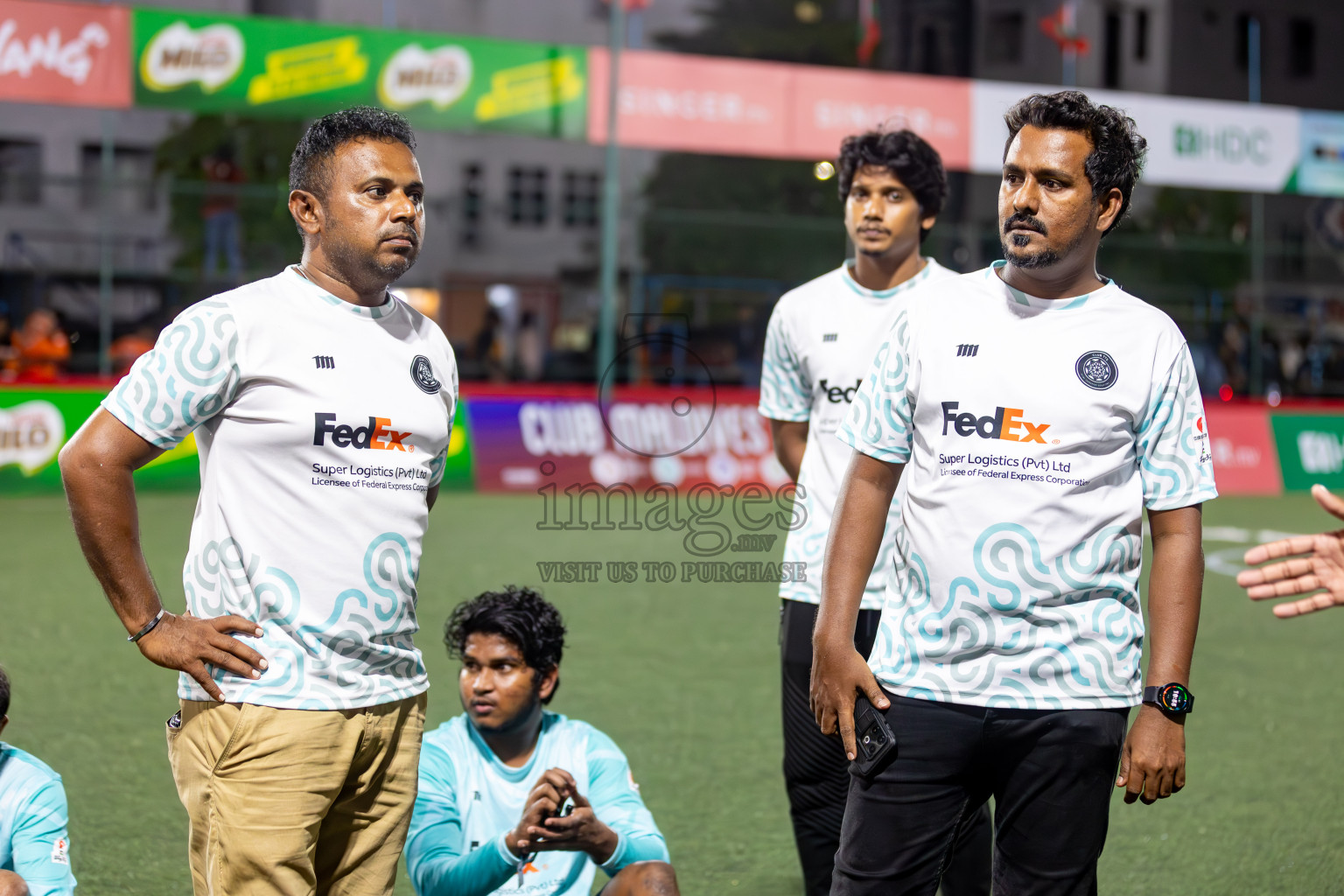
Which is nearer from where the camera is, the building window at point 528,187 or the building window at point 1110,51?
the building window at point 1110,51

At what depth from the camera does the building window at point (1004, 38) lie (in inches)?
1618

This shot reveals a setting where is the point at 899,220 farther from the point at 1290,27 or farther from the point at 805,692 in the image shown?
the point at 1290,27

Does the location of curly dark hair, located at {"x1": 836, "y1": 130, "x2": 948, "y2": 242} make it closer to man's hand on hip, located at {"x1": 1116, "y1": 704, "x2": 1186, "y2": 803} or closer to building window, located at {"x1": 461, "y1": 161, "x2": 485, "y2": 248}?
man's hand on hip, located at {"x1": 1116, "y1": 704, "x2": 1186, "y2": 803}

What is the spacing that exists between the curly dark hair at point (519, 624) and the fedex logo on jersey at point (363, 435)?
1.14 metres

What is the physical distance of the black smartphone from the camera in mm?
2760

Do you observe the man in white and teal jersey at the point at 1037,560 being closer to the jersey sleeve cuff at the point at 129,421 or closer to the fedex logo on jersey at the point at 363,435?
the fedex logo on jersey at the point at 363,435

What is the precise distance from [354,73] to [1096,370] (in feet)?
56.2

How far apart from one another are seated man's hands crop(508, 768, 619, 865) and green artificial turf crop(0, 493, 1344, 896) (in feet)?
3.98

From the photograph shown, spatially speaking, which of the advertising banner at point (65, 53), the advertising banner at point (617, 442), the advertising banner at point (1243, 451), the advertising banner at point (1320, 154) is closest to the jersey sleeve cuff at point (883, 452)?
the advertising banner at point (617, 442)

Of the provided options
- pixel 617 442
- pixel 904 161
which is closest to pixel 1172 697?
pixel 904 161

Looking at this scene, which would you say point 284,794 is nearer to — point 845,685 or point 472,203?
point 845,685

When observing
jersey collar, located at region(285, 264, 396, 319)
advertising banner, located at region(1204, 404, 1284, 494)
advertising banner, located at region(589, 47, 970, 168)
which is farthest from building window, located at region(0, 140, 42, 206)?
jersey collar, located at region(285, 264, 396, 319)

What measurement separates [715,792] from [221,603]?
3228mm

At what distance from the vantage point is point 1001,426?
2734mm
